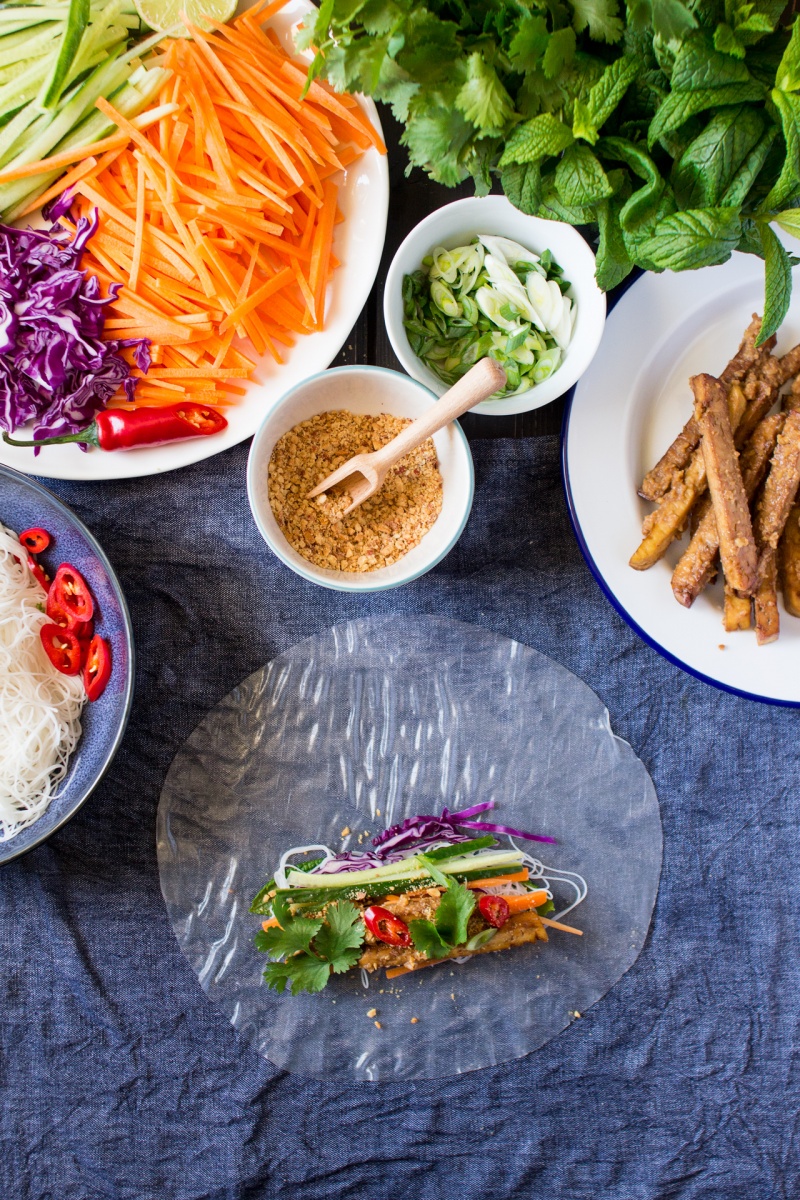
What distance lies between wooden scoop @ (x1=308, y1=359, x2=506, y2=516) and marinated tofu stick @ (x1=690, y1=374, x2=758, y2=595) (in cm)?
43

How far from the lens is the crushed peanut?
1.73 meters

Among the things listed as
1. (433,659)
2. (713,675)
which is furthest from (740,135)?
(433,659)

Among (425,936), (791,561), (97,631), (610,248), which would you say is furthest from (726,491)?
(97,631)

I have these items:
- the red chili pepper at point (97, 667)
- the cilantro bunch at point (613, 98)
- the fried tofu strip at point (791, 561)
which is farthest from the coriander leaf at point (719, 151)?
the red chili pepper at point (97, 667)

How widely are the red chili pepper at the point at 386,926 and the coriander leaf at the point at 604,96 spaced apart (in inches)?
54.0

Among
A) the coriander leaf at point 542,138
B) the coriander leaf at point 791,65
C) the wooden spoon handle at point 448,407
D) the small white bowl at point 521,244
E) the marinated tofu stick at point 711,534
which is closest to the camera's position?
the coriander leaf at point 791,65

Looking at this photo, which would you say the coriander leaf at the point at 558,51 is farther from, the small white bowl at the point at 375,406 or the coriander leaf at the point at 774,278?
the small white bowl at the point at 375,406

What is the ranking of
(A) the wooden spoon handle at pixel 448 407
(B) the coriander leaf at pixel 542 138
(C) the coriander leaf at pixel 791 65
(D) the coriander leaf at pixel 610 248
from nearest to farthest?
(C) the coriander leaf at pixel 791 65 → (B) the coriander leaf at pixel 542 138 → (D) the coriander leaf at pixel 610 248 → (A) the wooden spoon handle at pixel 448 407

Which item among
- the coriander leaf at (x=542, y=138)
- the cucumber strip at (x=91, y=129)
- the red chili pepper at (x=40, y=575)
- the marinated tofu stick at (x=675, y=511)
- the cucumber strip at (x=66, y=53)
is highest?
the cucumber strip at (x=66, y=53)

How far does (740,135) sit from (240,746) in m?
1.41

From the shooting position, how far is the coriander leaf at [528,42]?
3.85ft

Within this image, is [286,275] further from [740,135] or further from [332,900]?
[332,900]

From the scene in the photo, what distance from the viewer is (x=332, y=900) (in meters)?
1.76

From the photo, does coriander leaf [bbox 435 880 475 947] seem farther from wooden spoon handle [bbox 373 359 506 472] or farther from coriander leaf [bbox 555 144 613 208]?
coriander leaf [bbox 555 144 613 208]
